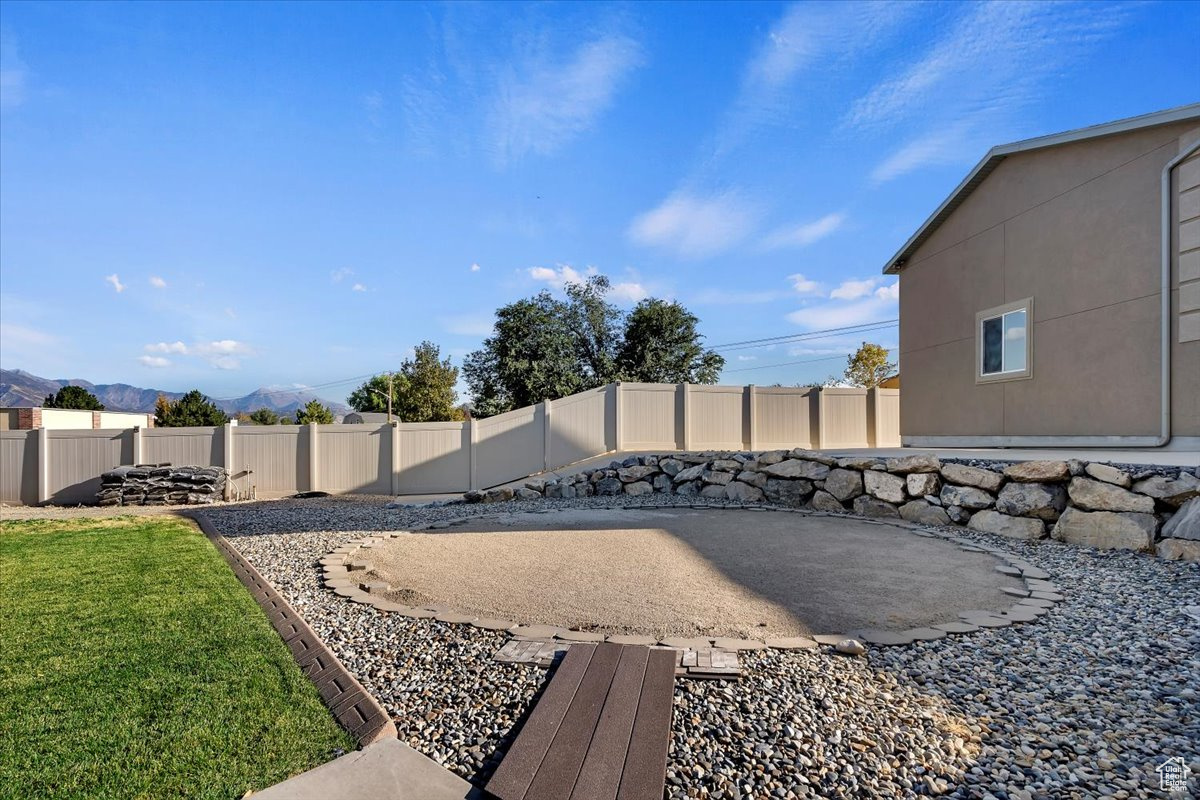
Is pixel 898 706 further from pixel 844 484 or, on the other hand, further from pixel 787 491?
pixel 787 491

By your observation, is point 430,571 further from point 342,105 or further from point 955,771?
point 342,105

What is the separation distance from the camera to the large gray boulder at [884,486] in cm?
693

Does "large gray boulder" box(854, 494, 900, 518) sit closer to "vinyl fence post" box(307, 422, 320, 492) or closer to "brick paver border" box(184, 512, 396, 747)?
Result: "brick paver border" box(184, 512, 396, 747)

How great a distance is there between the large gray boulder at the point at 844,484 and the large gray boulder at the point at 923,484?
2.09ft

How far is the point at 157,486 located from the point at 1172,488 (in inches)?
623

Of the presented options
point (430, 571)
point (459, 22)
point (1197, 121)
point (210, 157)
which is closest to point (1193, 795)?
point (430, 571)

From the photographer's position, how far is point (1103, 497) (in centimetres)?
524

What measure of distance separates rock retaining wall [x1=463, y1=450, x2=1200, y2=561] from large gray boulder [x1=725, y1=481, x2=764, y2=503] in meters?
0.02

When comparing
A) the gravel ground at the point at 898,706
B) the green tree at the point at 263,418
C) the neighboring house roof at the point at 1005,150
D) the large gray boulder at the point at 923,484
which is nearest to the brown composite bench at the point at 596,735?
the gravel ground at the point at 898,706

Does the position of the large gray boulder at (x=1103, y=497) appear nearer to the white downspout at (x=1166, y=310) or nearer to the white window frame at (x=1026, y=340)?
the white downspout at (x=1166, y=310)

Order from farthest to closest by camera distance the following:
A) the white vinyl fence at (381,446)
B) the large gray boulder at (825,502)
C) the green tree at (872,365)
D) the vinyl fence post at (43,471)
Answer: the green tree at (872,365)
the vinyl fence post at (43,471)
the white vinyl fence at (381,446)
the large gray boulder at (825,502)

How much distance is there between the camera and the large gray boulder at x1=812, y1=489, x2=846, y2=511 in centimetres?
752

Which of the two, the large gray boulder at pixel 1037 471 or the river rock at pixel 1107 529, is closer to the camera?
the river rock at pixel 1107 529

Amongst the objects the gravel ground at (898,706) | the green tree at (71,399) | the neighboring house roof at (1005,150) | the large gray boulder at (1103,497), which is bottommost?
the gravel ground at (898,706)
